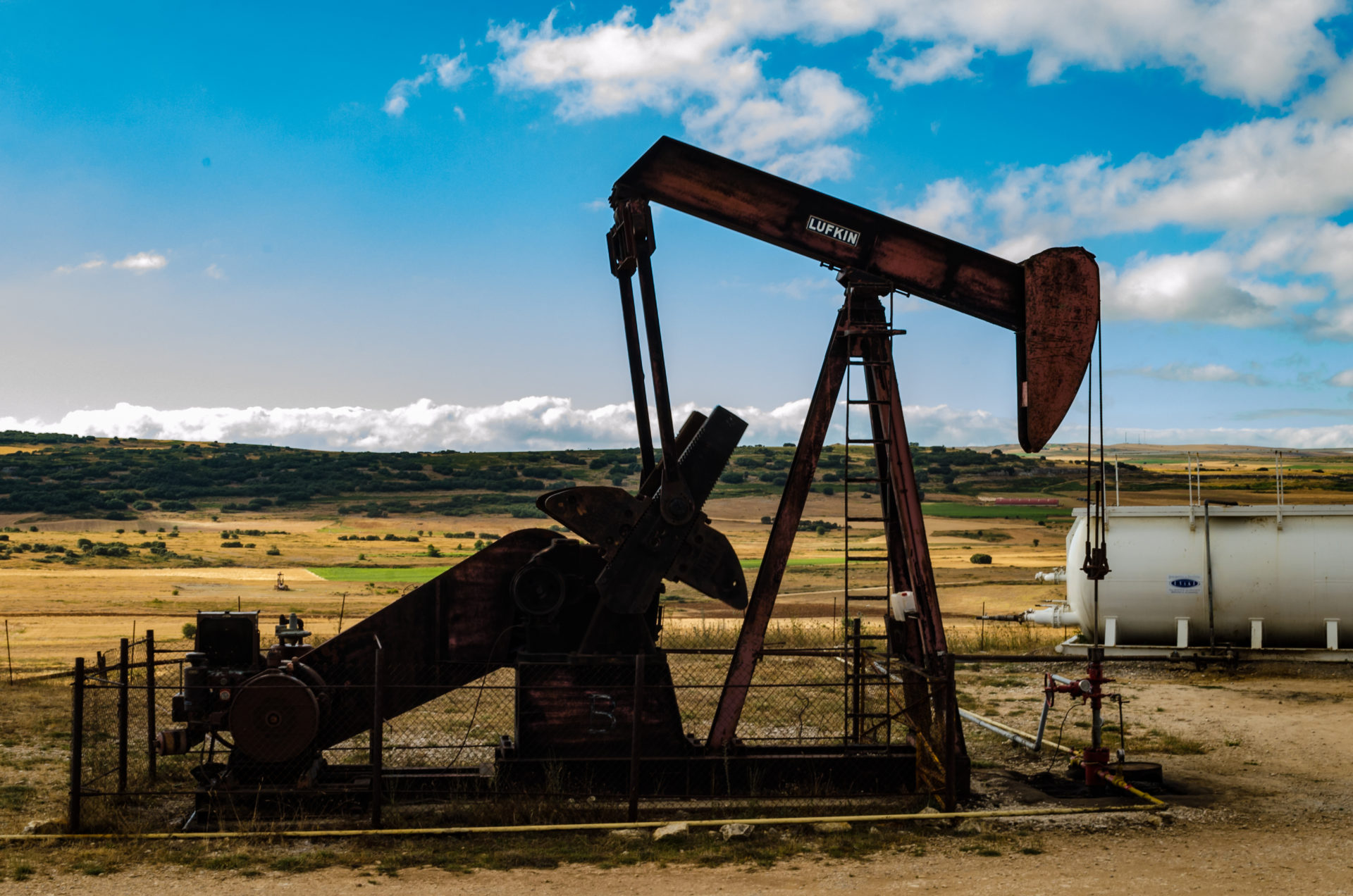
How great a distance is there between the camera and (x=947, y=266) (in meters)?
9.16

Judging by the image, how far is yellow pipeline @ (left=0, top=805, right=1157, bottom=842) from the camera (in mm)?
7383

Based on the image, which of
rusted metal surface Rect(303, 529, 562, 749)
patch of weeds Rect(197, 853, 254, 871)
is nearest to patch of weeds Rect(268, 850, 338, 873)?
patch of weeds Rect(197, 853, 254, 871)

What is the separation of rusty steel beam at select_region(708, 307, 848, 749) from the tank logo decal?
32.4 ft

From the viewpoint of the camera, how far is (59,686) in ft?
47.9

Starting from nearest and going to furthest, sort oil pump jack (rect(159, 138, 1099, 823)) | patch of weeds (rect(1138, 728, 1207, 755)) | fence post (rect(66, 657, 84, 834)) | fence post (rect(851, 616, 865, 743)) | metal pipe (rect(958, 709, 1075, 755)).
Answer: fence post (rect(66, 657, 84, 834))
oil pump jack (rect(159, 138, 1099, 823))
fence post (rect(851, 616, 865, 743))
metal pipe (rect(958, 709, 1075, 755))
patch of weeds (rect(1138, 728, 1207, 755))

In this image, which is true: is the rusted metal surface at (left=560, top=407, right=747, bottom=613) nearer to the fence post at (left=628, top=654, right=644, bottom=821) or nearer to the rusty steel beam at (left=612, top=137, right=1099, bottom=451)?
the fence post at (left=628, top=654, right=644, bottom=821)

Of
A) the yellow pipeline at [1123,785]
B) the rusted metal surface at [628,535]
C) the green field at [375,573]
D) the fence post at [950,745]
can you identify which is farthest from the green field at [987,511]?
the fence post at [950,745]

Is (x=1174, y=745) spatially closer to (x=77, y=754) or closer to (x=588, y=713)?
(x=588, y=713)

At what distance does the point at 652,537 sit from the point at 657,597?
59cm

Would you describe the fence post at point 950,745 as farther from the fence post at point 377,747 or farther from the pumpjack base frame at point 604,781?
the fence post at point 377,747

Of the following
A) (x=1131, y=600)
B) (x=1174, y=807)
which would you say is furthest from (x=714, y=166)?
(x=1131, y=600)

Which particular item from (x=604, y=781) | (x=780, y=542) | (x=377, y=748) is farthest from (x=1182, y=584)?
(x=377, y=748)

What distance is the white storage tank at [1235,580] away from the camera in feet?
53.0

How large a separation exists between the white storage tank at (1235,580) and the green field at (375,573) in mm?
25675
